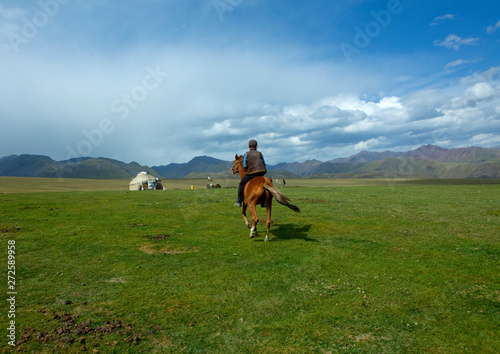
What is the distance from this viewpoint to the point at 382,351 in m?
5.22

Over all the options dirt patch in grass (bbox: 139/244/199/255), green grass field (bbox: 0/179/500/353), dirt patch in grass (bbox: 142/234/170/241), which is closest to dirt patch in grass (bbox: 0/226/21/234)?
green grass field (bbox: 0/179/500/353)

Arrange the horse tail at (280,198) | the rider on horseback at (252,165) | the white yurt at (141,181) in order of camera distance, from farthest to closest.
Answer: the white yurt at (141,181) < the rider on horseback at (252,165) < the horse tail at (280,198)

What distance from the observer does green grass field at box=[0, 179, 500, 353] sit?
18.1 feet

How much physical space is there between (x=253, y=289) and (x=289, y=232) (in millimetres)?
7155

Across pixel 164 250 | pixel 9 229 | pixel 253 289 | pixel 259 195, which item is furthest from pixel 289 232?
pixel 9 229

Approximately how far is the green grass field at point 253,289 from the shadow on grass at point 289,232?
0.14 meters

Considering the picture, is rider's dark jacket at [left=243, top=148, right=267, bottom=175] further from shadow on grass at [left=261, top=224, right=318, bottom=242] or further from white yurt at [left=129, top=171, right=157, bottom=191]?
white yurt at [left=129, top=171, right=157, bottom=191]

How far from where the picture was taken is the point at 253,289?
7.68m

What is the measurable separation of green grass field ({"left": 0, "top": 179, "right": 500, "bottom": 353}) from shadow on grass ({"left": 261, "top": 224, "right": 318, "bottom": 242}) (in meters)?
0.14

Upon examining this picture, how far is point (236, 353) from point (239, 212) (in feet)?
51.7

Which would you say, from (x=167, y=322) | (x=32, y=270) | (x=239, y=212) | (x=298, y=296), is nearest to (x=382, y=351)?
(x=298, y=296)

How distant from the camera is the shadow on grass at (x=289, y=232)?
13430 mm

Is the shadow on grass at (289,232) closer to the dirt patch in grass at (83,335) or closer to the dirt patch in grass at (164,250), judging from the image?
the dirt patch in grass at (164,250)

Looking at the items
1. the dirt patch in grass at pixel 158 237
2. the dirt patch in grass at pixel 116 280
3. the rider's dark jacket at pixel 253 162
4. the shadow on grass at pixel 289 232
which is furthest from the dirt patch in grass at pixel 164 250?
the rider's dark jacket at pixel 253 162
